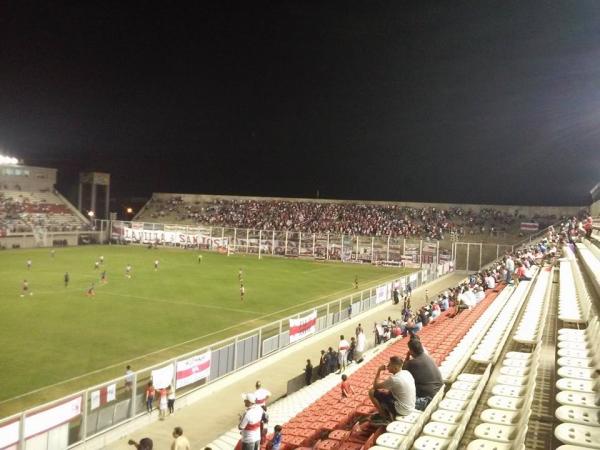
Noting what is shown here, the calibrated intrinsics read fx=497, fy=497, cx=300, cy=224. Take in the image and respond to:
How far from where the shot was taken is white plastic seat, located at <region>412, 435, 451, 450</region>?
528 centimetres

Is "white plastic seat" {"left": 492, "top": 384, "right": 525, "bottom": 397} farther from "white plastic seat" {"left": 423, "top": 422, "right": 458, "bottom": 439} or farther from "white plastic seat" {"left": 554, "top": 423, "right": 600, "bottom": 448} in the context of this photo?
"white plastic seat" {"left": 554, "top": 423, "right": 600, "bottom": 448}

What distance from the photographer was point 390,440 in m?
5.76

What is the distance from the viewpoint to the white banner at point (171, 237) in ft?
219

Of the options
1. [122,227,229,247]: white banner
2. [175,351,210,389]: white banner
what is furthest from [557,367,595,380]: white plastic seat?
[122,227,229,247]: white banner

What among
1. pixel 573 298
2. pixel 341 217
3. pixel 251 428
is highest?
pixel 341 217

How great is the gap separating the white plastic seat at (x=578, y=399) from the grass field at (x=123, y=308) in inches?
581

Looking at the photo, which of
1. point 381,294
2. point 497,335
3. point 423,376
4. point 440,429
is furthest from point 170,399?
point 381,294

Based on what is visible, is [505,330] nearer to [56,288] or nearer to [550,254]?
[550,254]

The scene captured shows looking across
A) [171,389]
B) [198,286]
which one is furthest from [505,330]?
[198,286]

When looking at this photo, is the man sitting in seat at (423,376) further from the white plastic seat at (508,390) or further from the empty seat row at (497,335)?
the empty seat row at (497,335)

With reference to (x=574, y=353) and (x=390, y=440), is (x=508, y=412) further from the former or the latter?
(x=574, y=353)

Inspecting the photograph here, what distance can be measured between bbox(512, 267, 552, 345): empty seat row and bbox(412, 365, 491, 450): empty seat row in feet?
7.08

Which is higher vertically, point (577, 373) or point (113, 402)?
point (577, 373)

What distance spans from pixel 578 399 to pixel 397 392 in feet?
6.71
